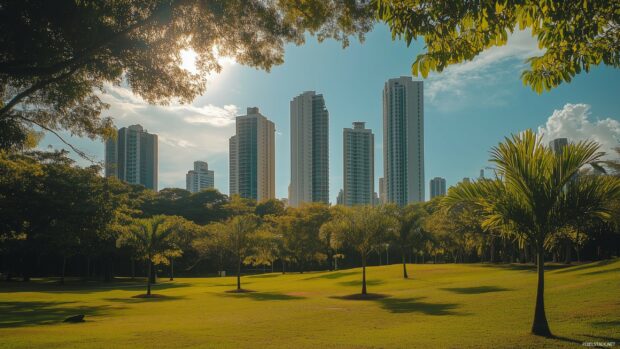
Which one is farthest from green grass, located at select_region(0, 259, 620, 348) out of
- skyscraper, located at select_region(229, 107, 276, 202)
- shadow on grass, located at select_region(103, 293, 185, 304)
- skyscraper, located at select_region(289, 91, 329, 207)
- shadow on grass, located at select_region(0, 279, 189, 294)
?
skyscraper, located at select_region(229, 107, 276, 202)

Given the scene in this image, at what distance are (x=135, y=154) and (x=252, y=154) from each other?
3722 centimetres

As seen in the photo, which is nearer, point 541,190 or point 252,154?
point 541,190

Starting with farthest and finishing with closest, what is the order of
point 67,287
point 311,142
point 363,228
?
1. point 311,142
2. point 67,287
3. point 363,228

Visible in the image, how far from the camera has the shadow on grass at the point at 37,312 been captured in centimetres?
2408

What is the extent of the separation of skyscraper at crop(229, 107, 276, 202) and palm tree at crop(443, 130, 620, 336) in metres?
145

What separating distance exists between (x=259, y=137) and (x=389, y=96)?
45.4 metres

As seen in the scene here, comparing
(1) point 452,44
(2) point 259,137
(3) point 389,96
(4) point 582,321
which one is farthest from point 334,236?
(2) point 259,137

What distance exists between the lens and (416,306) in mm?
26328

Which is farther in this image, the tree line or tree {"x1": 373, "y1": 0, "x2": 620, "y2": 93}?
the tree line

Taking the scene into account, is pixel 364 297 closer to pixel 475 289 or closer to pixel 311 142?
pixel 475 289

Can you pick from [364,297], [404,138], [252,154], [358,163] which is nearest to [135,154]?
[252,154]

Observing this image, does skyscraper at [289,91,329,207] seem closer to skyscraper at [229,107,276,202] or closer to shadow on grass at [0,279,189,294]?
skyscraper at [229,107,276,202]

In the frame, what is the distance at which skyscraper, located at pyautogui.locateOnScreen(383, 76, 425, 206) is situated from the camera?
142 meters

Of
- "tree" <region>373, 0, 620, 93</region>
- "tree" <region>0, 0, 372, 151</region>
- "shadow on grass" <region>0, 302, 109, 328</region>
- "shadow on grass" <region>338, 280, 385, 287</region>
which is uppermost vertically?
"tree" <region>0, 0, 372, 151</region>
